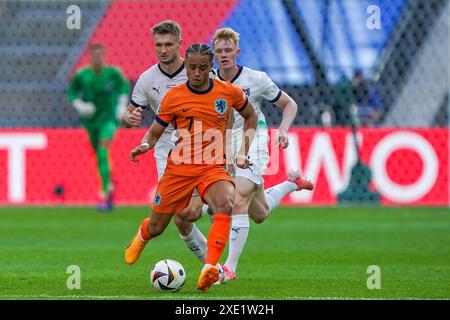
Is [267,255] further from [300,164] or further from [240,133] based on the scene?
[300,164]

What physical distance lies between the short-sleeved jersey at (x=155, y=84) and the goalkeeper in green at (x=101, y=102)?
278 inches

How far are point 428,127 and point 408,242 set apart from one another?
5580 millimetres

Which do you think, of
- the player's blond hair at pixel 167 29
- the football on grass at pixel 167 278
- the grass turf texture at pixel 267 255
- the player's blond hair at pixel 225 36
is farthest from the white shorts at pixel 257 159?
the football on grass at pixel 167 278

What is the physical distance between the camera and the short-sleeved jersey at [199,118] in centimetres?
806

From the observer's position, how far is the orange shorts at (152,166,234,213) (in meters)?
8.04

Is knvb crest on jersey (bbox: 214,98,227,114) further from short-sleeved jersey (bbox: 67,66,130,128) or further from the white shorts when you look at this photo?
short-sleeved jersey (bbox: 67,66,130,128)

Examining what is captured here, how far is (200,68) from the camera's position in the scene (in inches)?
311

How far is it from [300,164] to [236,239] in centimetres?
796

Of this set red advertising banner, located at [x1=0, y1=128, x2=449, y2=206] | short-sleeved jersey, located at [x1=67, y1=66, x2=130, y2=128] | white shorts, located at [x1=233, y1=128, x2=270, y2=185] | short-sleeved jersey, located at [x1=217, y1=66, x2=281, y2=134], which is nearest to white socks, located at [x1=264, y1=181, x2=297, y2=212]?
white shorts, located at [x1=233, y1=128, x2=270, y2=185]

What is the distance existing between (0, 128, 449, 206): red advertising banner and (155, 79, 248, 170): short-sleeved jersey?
8399 millimetres

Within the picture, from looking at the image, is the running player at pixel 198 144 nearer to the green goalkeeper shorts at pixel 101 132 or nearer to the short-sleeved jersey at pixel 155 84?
the short-sleeved jersey at pixel 155 84
